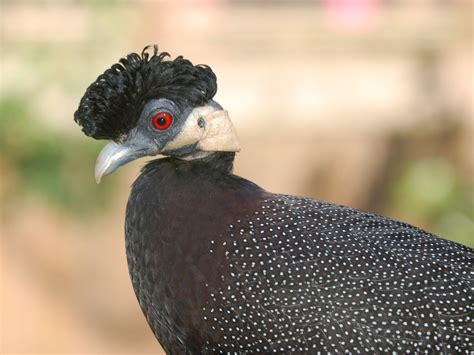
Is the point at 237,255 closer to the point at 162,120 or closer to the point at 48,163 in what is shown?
the point at 162,120

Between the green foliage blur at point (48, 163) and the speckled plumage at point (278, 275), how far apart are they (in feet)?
14.9

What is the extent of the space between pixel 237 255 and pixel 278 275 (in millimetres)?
136

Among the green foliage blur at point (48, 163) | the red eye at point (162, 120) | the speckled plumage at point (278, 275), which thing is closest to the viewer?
the speckled plumage at point (278, 275)

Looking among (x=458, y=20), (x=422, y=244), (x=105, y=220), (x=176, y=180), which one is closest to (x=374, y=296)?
(x=422, y=244)

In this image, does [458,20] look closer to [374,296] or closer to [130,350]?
[130,350]

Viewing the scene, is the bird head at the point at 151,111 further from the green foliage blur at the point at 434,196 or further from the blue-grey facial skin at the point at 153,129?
the green foliage blur at the point at 434,196

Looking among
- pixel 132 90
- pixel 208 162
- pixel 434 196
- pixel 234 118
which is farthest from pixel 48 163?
pixel 132 90

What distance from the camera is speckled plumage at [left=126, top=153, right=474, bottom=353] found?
115 inches

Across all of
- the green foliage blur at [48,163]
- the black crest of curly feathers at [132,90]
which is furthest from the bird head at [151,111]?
the green foliage blur at [48,163]

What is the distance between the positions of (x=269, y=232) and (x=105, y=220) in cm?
504

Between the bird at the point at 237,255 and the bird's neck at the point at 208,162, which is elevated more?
the bird's neck at the point at 208,162

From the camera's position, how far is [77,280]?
26.7ft

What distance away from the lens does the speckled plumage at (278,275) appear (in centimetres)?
291

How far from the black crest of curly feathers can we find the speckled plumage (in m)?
0.23
